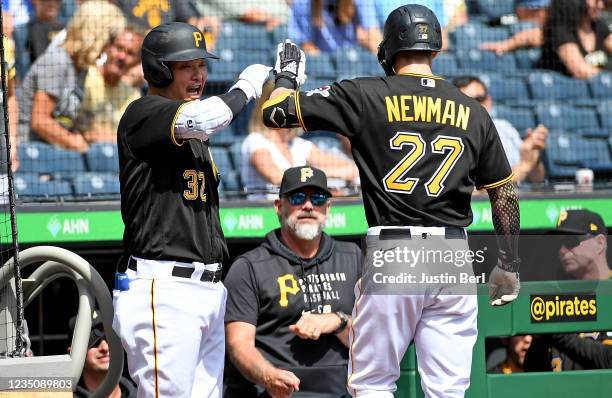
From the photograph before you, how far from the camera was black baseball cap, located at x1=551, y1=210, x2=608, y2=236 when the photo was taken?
535 cm

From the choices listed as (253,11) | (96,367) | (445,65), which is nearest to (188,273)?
(96,367)

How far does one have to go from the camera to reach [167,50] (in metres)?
3.42

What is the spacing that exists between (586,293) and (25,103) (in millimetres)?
4437

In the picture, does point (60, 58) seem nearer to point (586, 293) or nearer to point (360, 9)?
point (360, 9)

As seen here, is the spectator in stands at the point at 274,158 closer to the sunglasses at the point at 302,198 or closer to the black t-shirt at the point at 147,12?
the black t-shirt at the point at 147,12

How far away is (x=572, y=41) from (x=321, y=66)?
2.40 meters

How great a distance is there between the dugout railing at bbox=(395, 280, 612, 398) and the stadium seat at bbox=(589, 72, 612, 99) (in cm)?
466

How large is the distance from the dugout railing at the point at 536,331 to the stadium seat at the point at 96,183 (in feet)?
11.7

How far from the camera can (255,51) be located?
7.68 meters

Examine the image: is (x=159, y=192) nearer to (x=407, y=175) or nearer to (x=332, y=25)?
(x=407, y=175)

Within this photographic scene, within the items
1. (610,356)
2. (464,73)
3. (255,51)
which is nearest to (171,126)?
(610,356)

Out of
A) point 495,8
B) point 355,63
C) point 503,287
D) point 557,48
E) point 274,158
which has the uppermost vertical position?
point 495,8

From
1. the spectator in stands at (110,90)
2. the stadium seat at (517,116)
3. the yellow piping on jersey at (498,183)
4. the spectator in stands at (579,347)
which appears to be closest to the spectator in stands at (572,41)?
the stadium seat at (517,116)

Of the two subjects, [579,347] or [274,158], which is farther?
[274,158]
